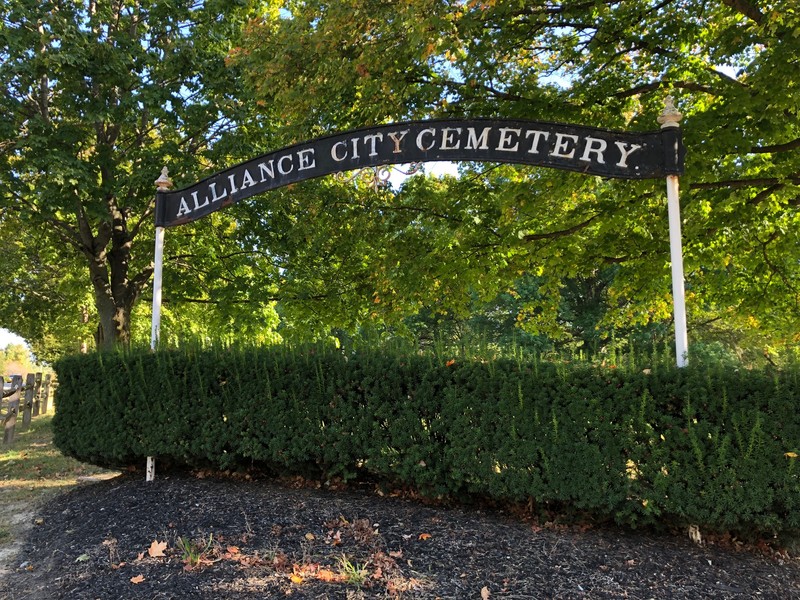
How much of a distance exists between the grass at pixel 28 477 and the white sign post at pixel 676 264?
17.9 ft

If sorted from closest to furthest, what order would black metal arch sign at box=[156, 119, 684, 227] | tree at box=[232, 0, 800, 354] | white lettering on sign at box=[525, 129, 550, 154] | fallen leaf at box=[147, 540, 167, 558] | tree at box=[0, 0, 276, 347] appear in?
fallen leaf at box=[147, 540, 167, 558] < black metal arch sign at box=[156, 119, 684, 227] < white lettering on sign at box=[525, 129, 550, 154] < tree at box=[232, 0, 800, 354] < tree at box=[0, 0, 276, 347]

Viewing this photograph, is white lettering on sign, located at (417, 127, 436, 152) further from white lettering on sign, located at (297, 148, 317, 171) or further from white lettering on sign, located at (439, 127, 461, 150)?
white lettering on sign, located at (297, 148, 317, 171)

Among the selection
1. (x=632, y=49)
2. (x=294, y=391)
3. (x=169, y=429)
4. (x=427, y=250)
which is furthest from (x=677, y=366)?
(x=427, y=250)

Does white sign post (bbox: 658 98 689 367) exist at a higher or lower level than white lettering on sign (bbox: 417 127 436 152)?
lower

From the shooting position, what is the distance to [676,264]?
455 centimetres

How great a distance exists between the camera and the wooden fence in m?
11.2

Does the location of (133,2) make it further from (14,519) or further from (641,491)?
(641,491)

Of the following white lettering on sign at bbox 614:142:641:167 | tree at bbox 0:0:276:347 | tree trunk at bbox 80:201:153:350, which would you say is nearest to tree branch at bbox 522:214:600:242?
white lettering on sign at bbox 614:142:641:167

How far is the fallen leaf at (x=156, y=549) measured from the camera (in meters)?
3.71

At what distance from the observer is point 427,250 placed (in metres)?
10.2

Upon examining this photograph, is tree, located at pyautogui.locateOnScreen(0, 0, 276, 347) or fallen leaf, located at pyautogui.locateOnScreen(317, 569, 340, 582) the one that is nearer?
fallen leaf, located at pyautogui.locateOnScreen(317, 569, 340, 582)

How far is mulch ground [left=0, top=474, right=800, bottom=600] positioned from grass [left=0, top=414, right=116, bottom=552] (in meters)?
0.86

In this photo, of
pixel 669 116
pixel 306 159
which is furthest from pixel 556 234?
pixel 306 159

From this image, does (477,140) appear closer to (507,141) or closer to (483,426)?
(507,141)
